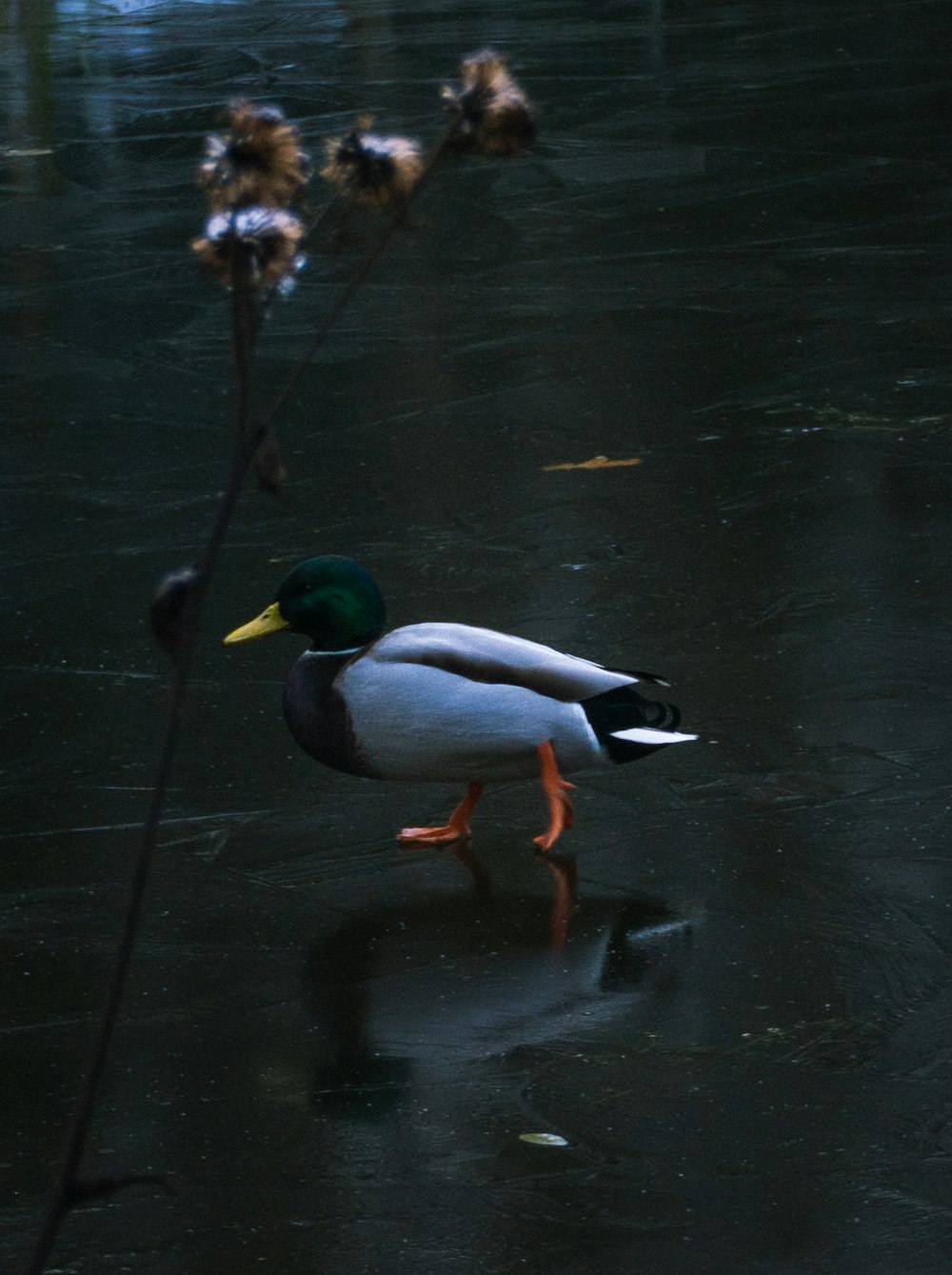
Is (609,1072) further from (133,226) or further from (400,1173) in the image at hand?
(133,226)

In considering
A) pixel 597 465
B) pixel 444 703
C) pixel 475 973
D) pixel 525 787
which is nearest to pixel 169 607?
pixel 475 973

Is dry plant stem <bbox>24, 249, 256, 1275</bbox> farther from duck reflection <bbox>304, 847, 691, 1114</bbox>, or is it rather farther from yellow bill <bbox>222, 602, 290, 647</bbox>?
yellow bill <bbox>222, 602, 290, 647</bbox>

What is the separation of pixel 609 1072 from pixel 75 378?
233 inches

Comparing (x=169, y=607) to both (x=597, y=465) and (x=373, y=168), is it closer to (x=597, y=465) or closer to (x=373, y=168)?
(x=373, y=168)

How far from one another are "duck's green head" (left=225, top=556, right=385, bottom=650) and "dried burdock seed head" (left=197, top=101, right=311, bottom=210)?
3.32 meters

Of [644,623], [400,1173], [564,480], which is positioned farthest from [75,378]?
[400,1173]

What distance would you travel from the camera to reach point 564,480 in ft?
24.9

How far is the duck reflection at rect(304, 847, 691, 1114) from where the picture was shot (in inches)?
159

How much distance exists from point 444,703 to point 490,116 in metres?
3.22

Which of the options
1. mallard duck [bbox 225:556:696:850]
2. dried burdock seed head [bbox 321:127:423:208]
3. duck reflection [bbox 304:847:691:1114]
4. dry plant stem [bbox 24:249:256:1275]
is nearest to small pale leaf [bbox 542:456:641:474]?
mallard duck [bbox 225:556:696:850]

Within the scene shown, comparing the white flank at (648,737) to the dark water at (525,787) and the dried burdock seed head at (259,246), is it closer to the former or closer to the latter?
the dark water at (525,787)

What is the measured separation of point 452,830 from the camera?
494 cm

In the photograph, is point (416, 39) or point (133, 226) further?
point (416, 39)

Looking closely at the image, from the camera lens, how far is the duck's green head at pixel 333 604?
486 centimetres
